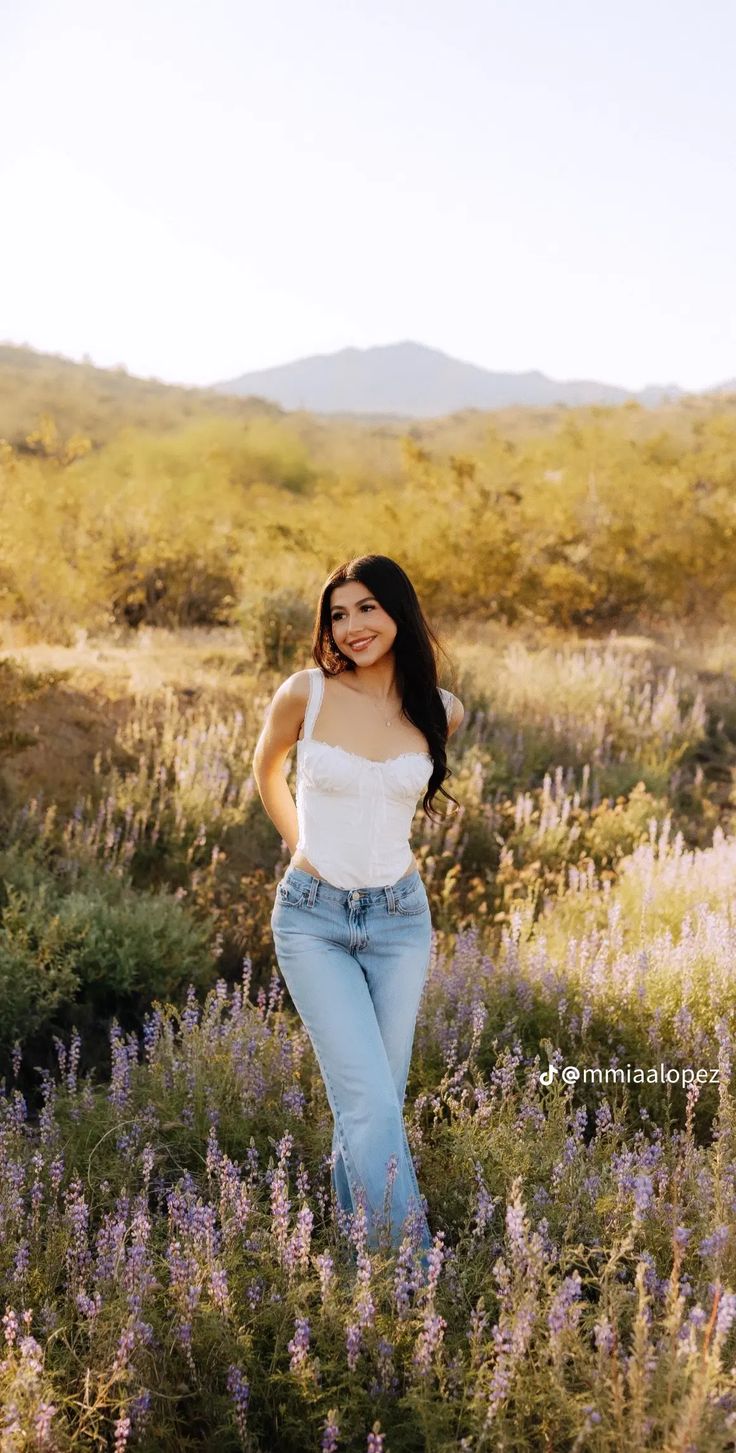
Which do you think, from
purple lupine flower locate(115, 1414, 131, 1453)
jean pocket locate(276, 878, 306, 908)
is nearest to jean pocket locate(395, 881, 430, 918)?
jean pocket locate(276, 878, 306, 908)

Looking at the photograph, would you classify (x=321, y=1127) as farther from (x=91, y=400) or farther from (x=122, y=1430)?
(x=91, y=400)

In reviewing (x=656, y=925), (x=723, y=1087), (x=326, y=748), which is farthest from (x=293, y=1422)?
(x=656, y=925)

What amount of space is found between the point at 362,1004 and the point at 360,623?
112cm

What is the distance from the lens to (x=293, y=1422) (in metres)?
2.46

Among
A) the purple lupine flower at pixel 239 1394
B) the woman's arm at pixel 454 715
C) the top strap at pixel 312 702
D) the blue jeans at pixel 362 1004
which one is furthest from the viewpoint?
the woman's arm at pixel 454 715

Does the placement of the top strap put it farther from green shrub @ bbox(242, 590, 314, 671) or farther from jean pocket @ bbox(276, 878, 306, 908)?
green shrub @ bbox(242, 590, 314, 671)

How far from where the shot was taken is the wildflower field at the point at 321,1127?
231 cm

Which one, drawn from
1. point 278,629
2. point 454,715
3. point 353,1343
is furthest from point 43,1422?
point 278,629

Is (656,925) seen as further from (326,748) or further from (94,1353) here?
(94,1353)

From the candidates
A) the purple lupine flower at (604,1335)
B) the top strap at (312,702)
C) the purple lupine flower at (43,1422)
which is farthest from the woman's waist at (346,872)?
the purple lupine flower at (43,1422)

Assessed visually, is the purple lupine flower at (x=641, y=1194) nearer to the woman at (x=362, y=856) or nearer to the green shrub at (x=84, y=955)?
the woman at (x=362, y=856)

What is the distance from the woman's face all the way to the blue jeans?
69 cm

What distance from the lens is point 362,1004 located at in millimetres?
3156

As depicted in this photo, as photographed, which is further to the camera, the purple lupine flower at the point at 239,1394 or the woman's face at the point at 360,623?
the woman's face at the point at 360,623
